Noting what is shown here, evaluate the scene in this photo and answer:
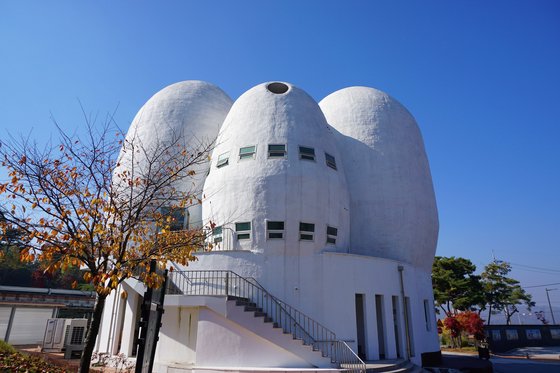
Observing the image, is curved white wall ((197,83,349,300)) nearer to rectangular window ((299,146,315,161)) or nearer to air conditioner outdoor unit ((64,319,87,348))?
rectangular window ((299,146,315,161))

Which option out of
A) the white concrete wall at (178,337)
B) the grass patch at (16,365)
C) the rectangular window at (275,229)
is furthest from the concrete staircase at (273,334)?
the grass patch at (16,365)

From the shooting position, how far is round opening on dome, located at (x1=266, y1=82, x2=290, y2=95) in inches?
759

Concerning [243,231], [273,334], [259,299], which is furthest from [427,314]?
[243,231]

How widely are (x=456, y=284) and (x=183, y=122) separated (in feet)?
118

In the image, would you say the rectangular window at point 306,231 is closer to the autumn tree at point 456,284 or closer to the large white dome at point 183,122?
the large white dome at point 183,122

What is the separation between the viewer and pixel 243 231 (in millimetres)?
15734

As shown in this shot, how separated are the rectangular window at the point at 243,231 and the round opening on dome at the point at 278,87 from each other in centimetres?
797

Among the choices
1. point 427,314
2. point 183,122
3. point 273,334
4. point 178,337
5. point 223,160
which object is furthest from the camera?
point 183,122

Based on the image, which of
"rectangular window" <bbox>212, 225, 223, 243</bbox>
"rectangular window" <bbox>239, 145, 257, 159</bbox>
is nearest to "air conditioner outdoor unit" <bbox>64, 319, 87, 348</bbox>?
"rectangular window" <bbox>212, 225, 223, 243</bbox>

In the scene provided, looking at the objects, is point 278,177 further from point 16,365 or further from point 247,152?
point 16,365

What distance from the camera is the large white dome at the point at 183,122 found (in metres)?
20.0

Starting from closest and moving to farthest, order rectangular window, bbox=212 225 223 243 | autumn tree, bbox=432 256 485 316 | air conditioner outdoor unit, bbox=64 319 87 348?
rectangular window, bbox=212 225 223 243, air conditioner outdoor unit, bbox=64 319 87 348, autumn tree, bbox=432 256 485 316

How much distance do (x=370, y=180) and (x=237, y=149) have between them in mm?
8165

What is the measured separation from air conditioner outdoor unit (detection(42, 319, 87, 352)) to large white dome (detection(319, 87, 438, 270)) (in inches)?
683
